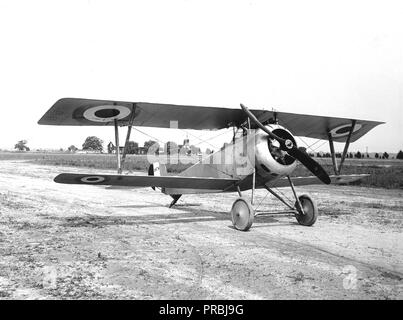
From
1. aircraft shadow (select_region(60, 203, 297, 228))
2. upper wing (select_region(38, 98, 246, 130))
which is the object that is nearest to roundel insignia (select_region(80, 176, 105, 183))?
aircraft shadow (select_region(60, 203, 297, 228))

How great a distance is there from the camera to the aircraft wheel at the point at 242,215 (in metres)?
8.35

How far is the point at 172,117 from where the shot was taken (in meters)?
9.89

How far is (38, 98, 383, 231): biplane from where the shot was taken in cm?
845

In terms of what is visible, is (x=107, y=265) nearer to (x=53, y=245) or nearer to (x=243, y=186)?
(x=53, y=245)

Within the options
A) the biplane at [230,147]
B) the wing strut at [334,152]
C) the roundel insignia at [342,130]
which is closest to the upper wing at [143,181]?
the biplane at [230,147]

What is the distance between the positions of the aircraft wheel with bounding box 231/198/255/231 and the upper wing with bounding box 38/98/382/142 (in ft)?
7.98

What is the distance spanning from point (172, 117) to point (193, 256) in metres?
4.62

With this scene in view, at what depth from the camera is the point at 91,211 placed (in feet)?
37.4

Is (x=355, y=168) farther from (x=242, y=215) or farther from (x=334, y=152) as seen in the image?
(x=242, y=215)

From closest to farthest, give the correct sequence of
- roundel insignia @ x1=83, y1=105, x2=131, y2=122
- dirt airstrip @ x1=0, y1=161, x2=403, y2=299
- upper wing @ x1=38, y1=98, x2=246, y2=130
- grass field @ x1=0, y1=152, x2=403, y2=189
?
dirt airstrip @ x1=0, y1=161, x2=403, y2=299 → upper wing @ x1=38, y1=98, x2=246, y2=130 → roundel insignia @ x1=83, y1=105, x2=131, y2=122 → grass field @ x1=0, y1=152, x2=403, y2=189

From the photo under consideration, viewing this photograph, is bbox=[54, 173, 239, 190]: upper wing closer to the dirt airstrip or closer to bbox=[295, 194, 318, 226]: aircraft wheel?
the dirt airstrip

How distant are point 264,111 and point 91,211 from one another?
585 centimetres
